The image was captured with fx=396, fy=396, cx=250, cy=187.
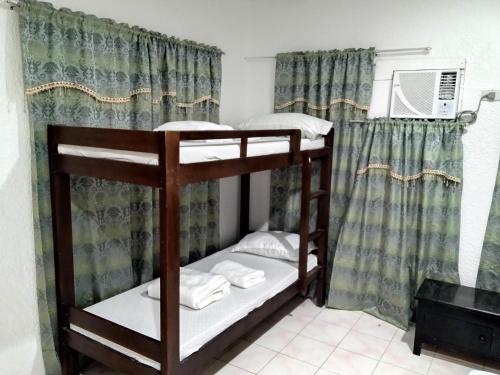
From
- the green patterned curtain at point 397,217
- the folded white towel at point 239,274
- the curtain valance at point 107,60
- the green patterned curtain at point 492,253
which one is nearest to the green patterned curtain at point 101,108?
the curtain valance at point 107,60

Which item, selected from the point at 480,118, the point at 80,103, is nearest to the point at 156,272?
the point at 80,103

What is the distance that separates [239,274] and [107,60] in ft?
5.36

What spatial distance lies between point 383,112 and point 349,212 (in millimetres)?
872

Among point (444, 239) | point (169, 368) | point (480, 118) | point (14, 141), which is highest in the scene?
point (480, 118)

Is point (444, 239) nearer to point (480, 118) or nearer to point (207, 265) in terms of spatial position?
point (480, 118)

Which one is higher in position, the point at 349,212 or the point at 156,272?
the point at 349,212

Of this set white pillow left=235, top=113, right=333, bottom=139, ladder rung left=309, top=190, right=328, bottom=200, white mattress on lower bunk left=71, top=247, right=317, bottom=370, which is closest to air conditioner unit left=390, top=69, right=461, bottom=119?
white pillow left=235, top=113, right=333, bottom=139

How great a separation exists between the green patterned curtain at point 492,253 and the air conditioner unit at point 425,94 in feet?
2.07

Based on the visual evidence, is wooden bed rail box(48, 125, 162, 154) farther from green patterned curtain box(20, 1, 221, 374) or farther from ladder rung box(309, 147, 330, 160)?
ladder rung box(309, 147, 330, 160)

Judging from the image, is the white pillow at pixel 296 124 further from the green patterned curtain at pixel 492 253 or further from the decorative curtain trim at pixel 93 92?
the green patterned curtain at pixel 492 253

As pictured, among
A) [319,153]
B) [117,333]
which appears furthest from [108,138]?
[319,153]

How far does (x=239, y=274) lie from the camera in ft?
9.06

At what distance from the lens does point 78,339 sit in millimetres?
2219

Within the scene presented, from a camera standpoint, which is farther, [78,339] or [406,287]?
[406,287]
